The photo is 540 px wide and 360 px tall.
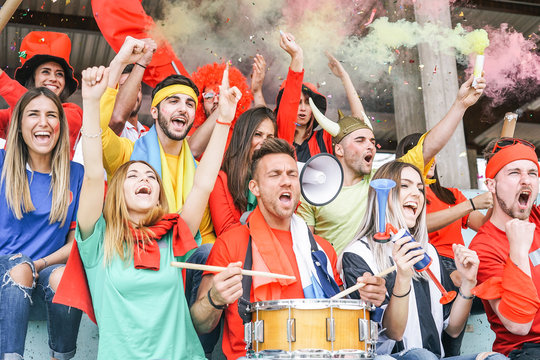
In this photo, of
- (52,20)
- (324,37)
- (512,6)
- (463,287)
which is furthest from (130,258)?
(512,6)

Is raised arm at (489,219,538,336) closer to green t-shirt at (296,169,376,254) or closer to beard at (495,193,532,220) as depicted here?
beard at (495,193,532,220)

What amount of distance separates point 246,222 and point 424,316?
1.06 metres

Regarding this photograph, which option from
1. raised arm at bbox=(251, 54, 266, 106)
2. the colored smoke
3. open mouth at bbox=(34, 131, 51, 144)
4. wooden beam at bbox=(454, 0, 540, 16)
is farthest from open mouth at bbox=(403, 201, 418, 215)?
wooden beam at bbox=(454, 0, 540, 16)

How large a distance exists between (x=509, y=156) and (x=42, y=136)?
2.70 meters

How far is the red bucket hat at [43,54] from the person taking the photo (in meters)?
5.02

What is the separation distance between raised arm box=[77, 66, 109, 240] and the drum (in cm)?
92

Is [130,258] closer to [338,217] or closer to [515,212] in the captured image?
[338,217]

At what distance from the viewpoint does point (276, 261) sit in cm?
336

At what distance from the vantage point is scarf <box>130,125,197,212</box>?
406cm

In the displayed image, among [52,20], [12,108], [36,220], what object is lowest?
[36,220]

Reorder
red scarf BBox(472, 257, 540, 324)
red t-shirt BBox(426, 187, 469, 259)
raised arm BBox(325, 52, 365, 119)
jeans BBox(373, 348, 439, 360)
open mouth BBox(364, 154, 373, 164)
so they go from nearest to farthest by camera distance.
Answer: jeans BBox(373, 348, 439, 360)
red scarf BBox(472, 257, 540, 324)
red t-shirt BBox(426, 187, 469, 259)
open mouth BBox(364, 154, 373, 164)
raised arm BBox(325, 52, 365, 119)

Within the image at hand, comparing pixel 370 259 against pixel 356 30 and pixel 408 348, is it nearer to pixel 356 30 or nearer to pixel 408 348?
pixel 408 348

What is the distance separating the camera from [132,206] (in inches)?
133

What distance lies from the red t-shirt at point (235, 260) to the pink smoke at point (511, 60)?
444 cm
